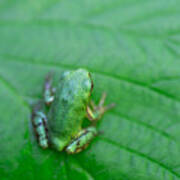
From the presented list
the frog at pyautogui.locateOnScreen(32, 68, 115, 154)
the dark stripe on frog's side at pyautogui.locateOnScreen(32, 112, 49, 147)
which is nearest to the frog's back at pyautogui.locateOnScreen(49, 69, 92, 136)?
the frog at pyautogui.locateOnScreen(32, 68, 115, 154)

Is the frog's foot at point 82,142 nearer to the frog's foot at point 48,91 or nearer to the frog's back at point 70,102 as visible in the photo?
the frog's back at point 70,102

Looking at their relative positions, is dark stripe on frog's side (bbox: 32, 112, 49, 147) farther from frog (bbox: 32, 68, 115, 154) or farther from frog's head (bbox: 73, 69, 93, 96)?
frog's head (bbox: 73, 69, 93, 96)

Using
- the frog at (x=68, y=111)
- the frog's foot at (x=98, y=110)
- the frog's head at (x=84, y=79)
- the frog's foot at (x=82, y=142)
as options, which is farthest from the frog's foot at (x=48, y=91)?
the frog's foot at (x=82, y=142)

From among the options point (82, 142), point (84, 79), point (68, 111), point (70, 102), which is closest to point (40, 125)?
point (68, 111)

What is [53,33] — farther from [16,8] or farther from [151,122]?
A: [151,122]

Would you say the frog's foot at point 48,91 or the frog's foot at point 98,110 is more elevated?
the frog's foot at point 48,91

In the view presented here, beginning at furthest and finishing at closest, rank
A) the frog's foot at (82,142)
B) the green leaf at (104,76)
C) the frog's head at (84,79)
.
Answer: the frog's head at (84,79) < the frog's foot at (82,142) < the green leaf at (104,76)
